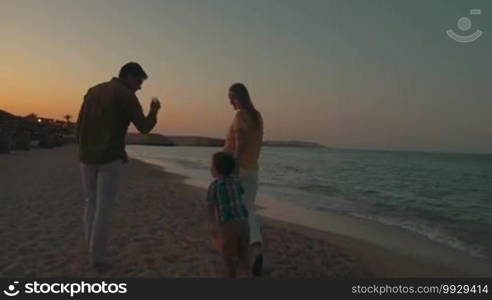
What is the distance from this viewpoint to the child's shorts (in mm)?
3988

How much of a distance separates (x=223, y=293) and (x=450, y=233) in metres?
7.74

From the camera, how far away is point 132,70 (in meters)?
4.48

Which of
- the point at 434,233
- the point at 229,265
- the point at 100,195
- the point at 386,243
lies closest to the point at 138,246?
the point at 100,195

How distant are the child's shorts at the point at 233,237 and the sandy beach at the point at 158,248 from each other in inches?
34.7

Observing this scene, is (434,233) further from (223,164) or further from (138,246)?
(223,164)

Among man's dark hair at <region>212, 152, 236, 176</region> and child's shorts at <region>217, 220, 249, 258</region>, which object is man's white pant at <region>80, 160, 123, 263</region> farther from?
child's shorts at <region>217, 220, 249, 258</region>

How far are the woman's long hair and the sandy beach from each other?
1696mm

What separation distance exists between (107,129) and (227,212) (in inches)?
55.0

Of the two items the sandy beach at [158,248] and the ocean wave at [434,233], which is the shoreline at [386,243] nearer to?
the sandy beach at [158,248]

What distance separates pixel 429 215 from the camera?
13.2 metres

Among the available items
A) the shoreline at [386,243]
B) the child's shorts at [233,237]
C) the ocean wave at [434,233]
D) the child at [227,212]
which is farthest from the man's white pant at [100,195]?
the ocean wave at [434,233]

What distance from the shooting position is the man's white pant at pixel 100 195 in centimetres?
441

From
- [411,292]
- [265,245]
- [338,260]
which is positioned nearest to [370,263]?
[338,260]

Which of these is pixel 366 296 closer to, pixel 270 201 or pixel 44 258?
pixel 44 258
